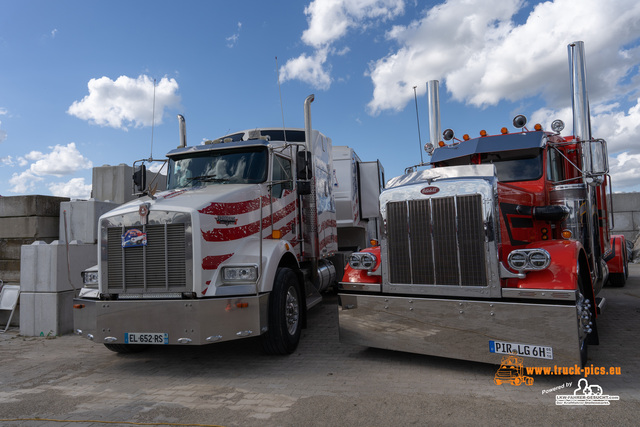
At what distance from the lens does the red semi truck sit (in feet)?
13.3

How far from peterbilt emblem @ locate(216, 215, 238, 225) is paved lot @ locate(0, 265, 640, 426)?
173 cm

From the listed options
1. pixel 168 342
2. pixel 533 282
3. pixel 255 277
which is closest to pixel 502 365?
pixel 533 282

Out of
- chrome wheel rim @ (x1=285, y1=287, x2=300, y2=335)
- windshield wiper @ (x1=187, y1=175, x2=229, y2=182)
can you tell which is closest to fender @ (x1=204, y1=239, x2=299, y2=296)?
chrome wheel rim @ (x1=285, y1=287, x2=300, y2=335)

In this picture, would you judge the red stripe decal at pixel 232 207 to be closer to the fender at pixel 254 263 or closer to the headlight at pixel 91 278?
the fender at pixel 254 263

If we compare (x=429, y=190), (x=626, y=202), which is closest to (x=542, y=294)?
(x=429, y=190)

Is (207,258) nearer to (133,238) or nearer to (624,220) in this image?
(133,238)

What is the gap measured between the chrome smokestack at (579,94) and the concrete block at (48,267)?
7935mm

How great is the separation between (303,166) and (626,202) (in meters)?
18.4

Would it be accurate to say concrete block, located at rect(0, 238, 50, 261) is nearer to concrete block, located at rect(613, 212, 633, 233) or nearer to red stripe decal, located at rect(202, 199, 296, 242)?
red stripe decal, located at rect(202, 199, 296, 242)

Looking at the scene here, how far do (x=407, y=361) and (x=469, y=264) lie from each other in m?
1.41

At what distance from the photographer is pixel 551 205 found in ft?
18.1

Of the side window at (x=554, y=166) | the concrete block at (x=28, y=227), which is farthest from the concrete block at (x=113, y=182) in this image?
the side window at (x=554, y=166)

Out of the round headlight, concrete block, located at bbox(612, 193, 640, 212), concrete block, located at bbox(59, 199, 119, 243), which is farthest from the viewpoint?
concrete block, located at bbox(612, 193, 640, 212)

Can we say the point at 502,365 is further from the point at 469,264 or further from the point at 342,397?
the point at 342,397
